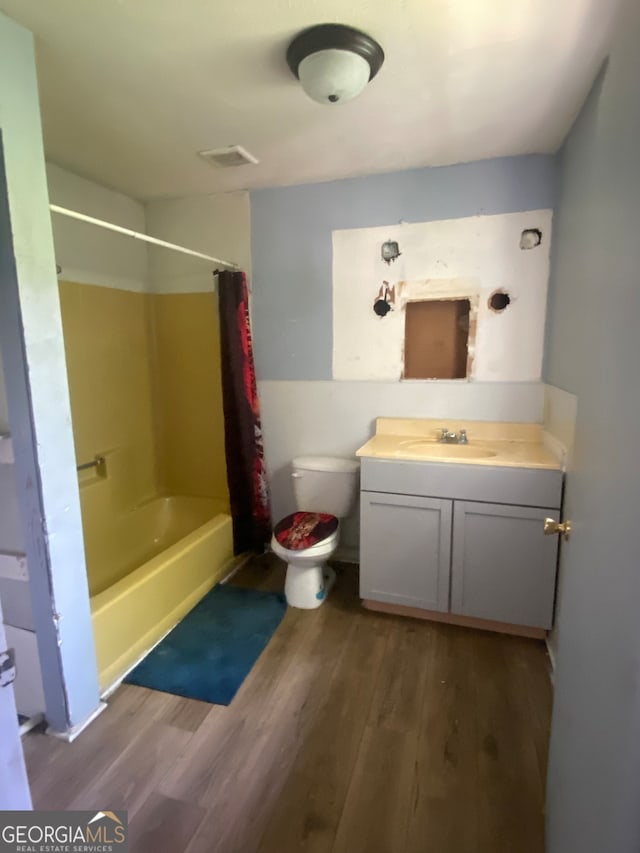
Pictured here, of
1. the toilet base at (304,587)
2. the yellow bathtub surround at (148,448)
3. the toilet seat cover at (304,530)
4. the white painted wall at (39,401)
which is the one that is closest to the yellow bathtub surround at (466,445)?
the toilet seat cover at (304,530)

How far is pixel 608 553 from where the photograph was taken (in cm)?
76

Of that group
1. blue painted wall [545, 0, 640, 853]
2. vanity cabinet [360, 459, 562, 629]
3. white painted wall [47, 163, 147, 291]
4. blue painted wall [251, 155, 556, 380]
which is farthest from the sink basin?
white painted wall [47, 163, 147, 291]

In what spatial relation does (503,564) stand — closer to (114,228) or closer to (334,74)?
(334,74)

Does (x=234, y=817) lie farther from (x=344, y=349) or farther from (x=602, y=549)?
(x=344, y=349)

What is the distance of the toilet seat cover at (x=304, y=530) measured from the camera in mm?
2236

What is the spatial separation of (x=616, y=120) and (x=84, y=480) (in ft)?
8.62

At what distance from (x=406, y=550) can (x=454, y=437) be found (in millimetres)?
660

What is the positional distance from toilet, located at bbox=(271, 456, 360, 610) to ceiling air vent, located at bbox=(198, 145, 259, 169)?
5.12 ft

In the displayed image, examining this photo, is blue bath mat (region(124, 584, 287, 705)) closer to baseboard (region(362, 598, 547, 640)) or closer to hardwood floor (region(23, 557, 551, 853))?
hardwood floor (region(23, 557, 551, 853))

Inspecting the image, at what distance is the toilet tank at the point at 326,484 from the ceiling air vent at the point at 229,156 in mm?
1559

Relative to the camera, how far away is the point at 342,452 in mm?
2699

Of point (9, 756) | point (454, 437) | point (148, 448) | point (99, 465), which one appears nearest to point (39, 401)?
point (9, 756)

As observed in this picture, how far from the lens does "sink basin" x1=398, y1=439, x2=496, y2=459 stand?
7.05 feet

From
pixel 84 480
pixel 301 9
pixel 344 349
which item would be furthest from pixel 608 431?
pixel 84 480
